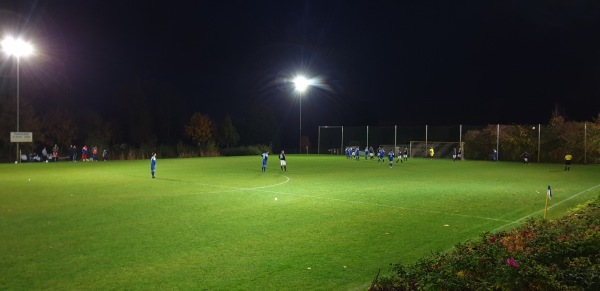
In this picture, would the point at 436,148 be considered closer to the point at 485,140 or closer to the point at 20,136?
the point at 485,140

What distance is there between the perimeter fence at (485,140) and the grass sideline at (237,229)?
2530 centimetres

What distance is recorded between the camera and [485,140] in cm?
5097

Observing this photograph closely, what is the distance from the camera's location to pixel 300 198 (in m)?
17.8

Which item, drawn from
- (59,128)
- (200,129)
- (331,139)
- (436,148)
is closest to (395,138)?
(436,148)

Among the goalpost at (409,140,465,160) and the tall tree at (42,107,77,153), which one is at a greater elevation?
the tall tree at (42,107,77,153)

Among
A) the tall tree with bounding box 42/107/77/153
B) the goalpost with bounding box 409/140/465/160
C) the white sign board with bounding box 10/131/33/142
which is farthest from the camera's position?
the tall tree with bounding box 42/107/77/153

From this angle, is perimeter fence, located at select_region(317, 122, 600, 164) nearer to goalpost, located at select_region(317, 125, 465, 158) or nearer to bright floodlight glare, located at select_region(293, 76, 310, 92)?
goalpost, located at select_region(317, 125, 465, 158)

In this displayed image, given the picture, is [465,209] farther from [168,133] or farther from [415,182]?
[168,133]

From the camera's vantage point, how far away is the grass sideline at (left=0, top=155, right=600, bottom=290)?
7.83m

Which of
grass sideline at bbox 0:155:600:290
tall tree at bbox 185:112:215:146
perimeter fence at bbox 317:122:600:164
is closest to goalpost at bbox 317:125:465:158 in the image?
perimeter fence at bbox 317:122:600:164

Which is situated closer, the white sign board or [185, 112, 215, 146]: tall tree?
the white sign board

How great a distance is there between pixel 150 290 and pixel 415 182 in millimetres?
19380

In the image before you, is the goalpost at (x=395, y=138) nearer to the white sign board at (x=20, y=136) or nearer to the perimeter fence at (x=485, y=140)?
the perimeter fence at (x=485, y=140)

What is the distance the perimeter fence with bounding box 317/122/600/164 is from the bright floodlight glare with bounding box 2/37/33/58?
36187 mm
